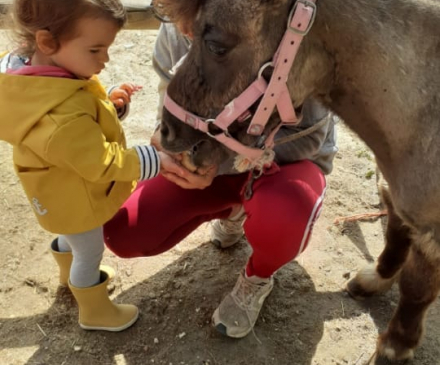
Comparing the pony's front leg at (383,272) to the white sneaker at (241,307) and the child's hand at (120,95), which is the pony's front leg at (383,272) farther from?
the child's hand at (120,95)

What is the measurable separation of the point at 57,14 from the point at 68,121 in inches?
15.4

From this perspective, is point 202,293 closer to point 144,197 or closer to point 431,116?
point 144,197

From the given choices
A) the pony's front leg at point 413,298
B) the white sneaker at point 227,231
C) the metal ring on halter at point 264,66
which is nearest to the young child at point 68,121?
the metal ring on halter at point 264,66

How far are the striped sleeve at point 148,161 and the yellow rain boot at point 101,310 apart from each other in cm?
66

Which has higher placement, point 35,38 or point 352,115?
point 352,115

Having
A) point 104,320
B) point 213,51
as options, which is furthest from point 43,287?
point 213,51

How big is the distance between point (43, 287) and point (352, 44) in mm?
2004

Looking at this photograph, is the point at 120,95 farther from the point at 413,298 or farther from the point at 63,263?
the point at 413,298

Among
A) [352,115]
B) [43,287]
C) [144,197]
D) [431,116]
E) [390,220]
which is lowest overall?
[43,287]

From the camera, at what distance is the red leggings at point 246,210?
253 centimetres

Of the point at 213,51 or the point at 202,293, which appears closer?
the point at 213,51

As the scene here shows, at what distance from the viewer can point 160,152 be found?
2365 mm

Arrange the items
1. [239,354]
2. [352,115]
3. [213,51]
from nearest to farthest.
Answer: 1. [213,51]
2. [352,115]
3. [239,354]

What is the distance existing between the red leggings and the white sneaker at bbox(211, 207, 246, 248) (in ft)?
0.55
